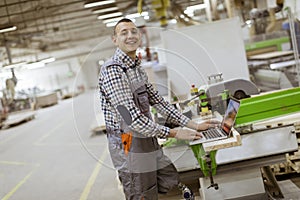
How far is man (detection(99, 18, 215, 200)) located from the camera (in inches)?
88.8

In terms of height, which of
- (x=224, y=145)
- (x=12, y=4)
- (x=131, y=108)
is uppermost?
(x=12, y=4)

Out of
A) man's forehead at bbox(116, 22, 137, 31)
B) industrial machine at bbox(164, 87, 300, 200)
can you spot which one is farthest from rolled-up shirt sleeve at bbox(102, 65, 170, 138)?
industrial machine at bbox(164, 87, 300, 200)

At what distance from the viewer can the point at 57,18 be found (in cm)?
1148

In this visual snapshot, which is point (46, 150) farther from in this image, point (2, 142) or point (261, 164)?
point (261, 164)

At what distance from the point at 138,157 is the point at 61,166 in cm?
418

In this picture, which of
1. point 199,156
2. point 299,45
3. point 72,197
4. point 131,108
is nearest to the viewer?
point 131,108

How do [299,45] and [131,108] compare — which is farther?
[299,45]

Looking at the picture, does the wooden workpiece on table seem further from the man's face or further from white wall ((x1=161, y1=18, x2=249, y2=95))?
white wall ((x1=161, y1=18, x2=249, y2=95))

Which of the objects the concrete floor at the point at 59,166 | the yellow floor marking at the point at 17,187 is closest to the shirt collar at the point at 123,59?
the concrete floor at the point at 59,166

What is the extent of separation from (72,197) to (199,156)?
2227mm

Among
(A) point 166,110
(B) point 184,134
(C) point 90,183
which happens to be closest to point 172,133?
(B) point 184,134

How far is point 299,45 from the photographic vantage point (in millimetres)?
6273

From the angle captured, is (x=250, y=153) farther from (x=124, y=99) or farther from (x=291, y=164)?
(x=124, y=99)

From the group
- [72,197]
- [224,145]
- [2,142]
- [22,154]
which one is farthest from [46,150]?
[224,145]
